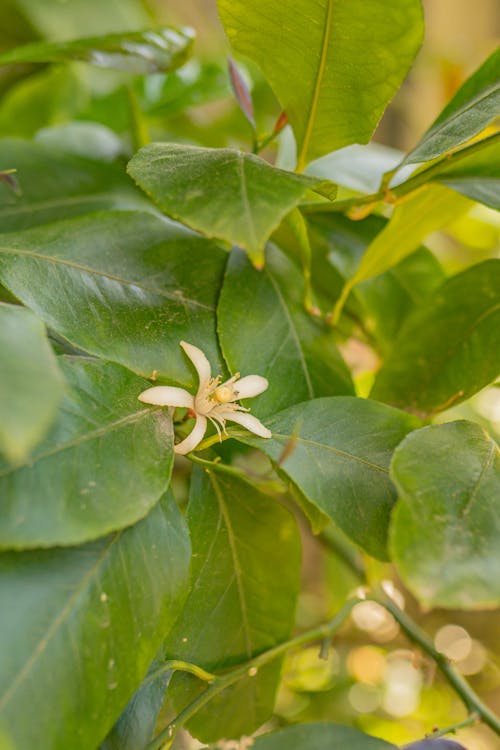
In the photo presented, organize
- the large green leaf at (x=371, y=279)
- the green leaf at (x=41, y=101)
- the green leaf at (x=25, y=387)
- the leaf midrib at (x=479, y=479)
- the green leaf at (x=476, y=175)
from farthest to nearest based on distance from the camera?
the green leaf at (x=41, y=101) < the large green leaf at (x=371, y=279) < the green leaf at (x=476, y=175) < the leaf midrib at (x=479, y=479) < the green leaf at (x=25, y=387)

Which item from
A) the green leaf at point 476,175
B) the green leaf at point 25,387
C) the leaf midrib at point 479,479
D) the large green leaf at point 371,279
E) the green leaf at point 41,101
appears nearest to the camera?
the green leaf at point 25,387

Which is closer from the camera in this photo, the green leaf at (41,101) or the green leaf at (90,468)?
the green leaf at (90,468)

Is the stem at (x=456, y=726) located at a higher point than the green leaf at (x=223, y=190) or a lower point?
lower

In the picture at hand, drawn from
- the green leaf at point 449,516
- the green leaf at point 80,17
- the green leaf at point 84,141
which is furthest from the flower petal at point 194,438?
the green leaf at point 80,17

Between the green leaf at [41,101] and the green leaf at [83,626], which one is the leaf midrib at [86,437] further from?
the green leaf at [41,101]

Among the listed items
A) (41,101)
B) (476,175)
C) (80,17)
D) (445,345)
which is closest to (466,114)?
(476,175)

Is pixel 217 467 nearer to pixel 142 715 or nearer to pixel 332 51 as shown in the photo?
pixel 142 715
